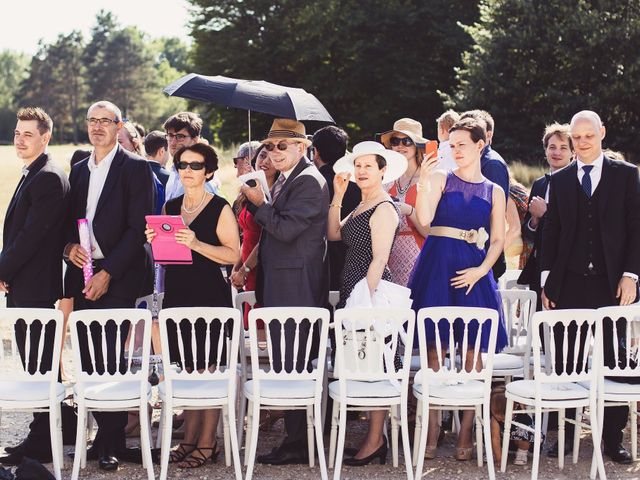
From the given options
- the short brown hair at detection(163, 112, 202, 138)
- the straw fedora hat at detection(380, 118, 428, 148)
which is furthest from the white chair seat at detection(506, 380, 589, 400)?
the short brown hair at detection(163, 112, 202, 138)

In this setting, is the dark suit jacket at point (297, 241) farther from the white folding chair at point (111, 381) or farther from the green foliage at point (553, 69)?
the green foliage at point (553, 69)

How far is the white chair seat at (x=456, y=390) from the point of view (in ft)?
17.2

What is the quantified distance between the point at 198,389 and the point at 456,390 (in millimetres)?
1490

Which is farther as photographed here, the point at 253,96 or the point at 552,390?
the point at 253,96

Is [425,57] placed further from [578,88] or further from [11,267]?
[11,267]

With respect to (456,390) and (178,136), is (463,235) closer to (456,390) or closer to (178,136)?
(456,390)

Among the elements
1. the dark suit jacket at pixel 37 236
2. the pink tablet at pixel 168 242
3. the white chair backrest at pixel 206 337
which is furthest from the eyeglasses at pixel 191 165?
the white chair backrest at pixel 206 337

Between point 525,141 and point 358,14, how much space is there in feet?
31.3

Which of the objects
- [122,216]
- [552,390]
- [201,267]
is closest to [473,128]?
[552,390]

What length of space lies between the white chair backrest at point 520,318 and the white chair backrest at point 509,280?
0.46 meters

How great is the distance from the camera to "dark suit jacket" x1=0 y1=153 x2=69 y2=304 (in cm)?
562

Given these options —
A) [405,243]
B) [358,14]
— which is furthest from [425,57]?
[405,243]

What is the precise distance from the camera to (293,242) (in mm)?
5621

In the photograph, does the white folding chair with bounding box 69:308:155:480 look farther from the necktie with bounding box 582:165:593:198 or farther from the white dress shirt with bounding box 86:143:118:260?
the necktie with bounding box 582:165:593:198
